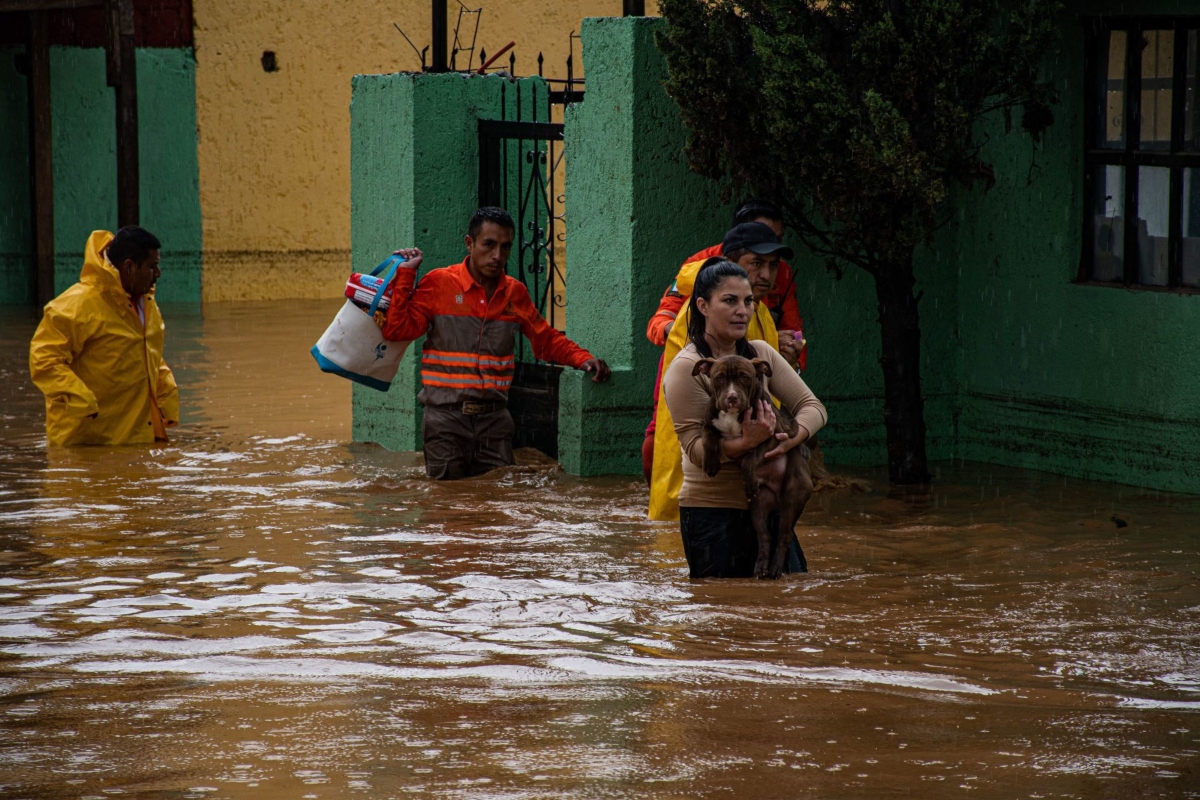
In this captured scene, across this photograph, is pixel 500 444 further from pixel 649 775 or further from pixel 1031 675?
pixel 649 775

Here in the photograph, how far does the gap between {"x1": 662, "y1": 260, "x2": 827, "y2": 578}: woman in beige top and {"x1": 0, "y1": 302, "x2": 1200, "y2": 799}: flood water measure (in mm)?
162

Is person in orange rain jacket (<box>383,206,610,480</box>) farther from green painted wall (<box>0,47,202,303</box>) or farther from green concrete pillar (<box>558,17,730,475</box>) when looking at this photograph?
green painted wall (<box>0,47,202,303</box>)

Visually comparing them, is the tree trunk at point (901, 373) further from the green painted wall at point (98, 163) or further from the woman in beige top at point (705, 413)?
the green painted wall at point (98, 163)

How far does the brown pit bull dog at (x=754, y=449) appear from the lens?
656 centimetres

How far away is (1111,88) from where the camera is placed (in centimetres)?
991

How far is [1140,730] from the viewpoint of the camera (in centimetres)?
509

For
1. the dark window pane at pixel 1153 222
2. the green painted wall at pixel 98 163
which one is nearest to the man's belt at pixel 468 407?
the dark window pane at pixel 1153 222

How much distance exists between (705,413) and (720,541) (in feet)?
1.77

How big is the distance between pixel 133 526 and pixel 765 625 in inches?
146

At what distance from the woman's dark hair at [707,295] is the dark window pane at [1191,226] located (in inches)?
153

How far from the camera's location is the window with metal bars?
9516mm

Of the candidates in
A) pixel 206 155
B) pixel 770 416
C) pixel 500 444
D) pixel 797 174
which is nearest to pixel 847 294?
pixel 797 174

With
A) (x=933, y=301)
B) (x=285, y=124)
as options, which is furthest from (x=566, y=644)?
(x=285, y=124)

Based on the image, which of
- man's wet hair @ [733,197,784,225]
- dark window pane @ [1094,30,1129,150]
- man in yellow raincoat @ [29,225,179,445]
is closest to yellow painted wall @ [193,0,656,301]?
man in yellow raincoat @ [29,225,179,445]
